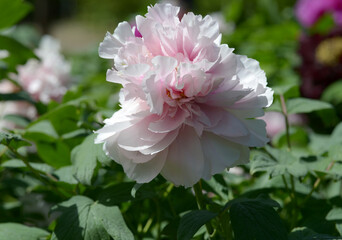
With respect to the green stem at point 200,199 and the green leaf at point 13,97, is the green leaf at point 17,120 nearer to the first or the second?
the green leaf at point 13,97

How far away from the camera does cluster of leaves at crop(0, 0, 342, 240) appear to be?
0.81 meters

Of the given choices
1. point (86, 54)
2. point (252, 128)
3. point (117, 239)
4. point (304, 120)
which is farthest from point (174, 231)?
point (86, 54)

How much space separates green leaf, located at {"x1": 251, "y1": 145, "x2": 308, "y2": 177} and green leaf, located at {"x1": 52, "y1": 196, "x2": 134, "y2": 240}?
0.26 metres

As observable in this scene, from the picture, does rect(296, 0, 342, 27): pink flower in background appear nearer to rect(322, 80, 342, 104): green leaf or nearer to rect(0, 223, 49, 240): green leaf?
rect(322, 80, 342, 104): green leaf

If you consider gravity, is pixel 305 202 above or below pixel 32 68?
above

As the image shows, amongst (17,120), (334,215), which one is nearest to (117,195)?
(334,215)

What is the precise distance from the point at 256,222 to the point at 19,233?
0.46 metres

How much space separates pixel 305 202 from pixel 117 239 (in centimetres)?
45

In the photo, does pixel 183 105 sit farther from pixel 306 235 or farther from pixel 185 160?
pixel 306 235

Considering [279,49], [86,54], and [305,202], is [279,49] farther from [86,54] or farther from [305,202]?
[305,202]

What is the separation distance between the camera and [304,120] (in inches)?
91.0

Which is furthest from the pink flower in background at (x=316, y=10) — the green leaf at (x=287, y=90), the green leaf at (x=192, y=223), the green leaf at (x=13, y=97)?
the green leaf at (x=192, y=223)

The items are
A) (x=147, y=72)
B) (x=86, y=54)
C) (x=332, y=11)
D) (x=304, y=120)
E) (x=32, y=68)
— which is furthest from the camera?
(x=86, y=54)

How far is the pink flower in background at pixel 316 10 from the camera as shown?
2482 millimetres
